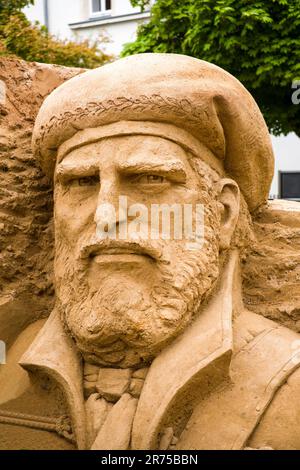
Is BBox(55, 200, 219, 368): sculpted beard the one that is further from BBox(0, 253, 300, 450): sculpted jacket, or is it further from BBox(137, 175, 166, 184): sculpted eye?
BBox(137, 175, 166, 184): sculpted eye

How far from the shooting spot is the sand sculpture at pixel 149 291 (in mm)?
2238

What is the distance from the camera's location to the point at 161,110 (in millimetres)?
2375

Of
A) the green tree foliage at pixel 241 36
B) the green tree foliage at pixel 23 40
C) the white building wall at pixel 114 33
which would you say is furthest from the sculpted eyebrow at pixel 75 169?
the white building wall at pixel 114 33

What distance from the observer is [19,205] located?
9.48 ft

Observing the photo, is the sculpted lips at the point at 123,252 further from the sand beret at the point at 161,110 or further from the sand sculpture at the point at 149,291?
the sand beret at the point at 161,110

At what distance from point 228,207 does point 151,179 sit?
1.20ft

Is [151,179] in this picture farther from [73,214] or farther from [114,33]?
[114,33]

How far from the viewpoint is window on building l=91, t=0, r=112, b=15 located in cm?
1048

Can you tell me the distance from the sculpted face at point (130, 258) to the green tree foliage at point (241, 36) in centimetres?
464

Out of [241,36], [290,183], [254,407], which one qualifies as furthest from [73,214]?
[290,183]

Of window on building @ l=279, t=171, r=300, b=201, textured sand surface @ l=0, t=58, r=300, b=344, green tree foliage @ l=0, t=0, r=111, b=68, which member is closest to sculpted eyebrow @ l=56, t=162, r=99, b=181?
textured sand surface @ l=0, t=58, r=300, b=344

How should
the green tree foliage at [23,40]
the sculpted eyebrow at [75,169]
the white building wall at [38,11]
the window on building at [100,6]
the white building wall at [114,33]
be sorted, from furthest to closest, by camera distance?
the window on building at [100,6], the white building wall at [114,33], the white building wall at [38,11], the green tree foliage at [23,40], the sculpted eyebrow at [75,169]
